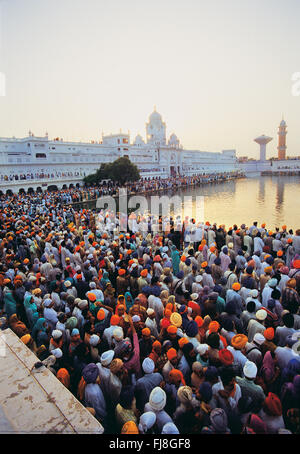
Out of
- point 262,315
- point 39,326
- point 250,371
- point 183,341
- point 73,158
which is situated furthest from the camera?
point 73,158

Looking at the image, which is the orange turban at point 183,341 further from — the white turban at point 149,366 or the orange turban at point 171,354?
the white turban at point 149,366

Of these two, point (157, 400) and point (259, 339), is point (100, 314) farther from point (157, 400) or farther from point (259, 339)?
point (259, 339)

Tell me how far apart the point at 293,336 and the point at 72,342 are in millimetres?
2840

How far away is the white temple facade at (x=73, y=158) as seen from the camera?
31.8 meters

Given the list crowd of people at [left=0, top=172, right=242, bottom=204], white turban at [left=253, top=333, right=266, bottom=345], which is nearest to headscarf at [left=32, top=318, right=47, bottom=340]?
white turban at [left=253, top=333, right=266, bottom=345]

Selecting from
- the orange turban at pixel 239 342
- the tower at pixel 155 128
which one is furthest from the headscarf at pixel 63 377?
the tower at pixel 155 128

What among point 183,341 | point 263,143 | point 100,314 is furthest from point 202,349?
point 263,143

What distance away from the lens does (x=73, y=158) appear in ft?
130

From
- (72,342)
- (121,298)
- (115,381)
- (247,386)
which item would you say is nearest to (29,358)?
(72,342)

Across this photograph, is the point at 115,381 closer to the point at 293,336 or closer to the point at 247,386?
the point at 247,386
